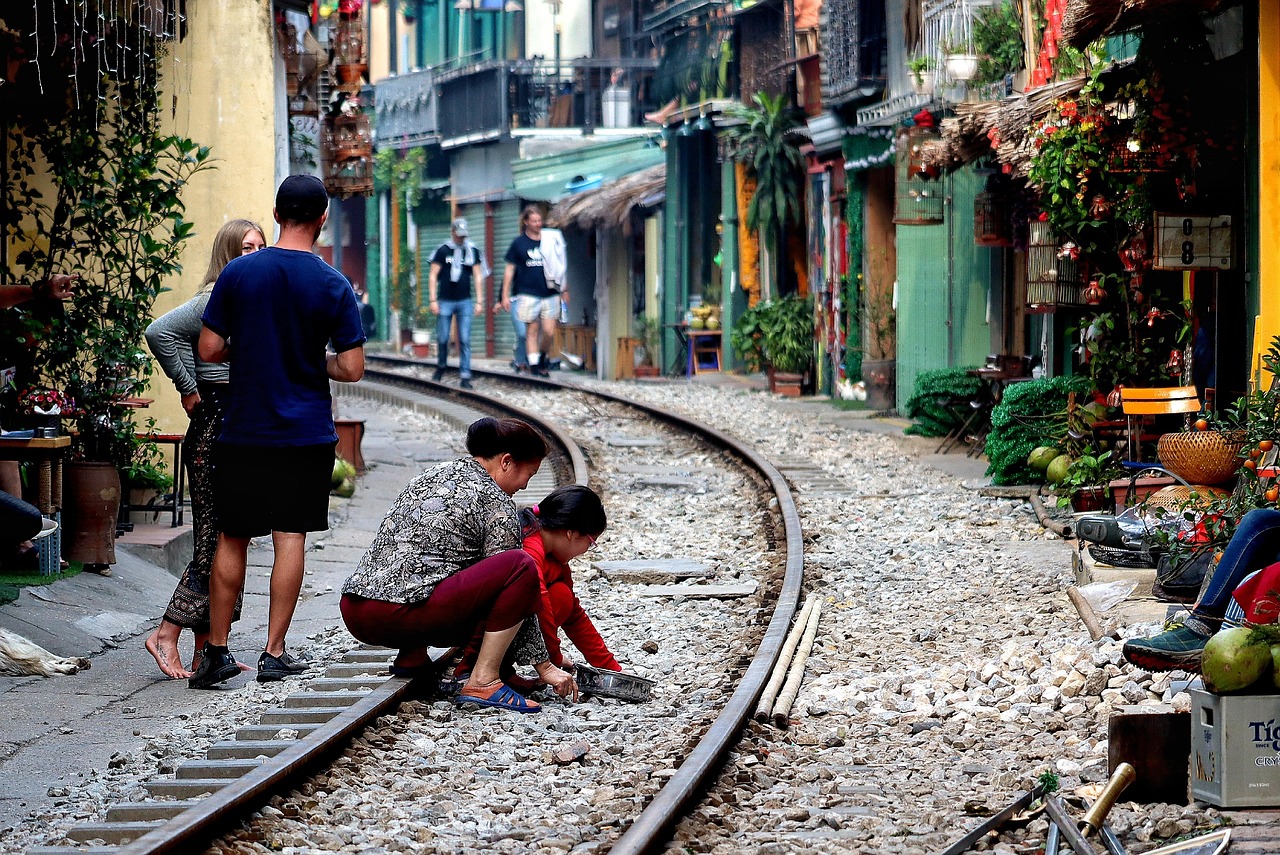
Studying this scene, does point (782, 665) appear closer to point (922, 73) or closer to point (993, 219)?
point (993, 219)

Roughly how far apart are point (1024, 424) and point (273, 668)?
7.14m

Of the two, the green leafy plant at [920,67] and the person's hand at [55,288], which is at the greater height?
the green leafy plant at [920,67]

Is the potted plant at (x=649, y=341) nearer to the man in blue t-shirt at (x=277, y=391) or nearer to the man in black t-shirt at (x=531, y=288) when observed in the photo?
the man in black t-shirt at (x=531, y=288)

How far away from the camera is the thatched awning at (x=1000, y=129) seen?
12.0 meters

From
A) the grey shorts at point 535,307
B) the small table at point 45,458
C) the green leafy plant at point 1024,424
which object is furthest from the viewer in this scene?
the grey shorts at point 535,307

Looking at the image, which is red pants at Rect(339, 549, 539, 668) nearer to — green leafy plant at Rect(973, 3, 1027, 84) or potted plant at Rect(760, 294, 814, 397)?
green leafy plant at Rect(973, 3, 1027, 84)

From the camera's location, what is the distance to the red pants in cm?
628

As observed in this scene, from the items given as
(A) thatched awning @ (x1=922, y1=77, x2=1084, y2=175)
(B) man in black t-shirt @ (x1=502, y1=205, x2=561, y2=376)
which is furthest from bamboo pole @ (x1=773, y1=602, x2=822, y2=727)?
(B) man in black t-shirt @ (x1=502, y1=205, x2=561, y2=376)

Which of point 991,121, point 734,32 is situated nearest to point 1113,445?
point 991,121

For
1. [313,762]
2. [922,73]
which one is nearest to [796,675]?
[313,762]

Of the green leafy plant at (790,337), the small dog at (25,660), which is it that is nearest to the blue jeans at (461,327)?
the green leafy plant at (790,337)

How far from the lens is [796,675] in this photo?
694 cm

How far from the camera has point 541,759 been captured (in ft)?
19.2

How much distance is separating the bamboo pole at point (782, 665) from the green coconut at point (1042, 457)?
159 inches
